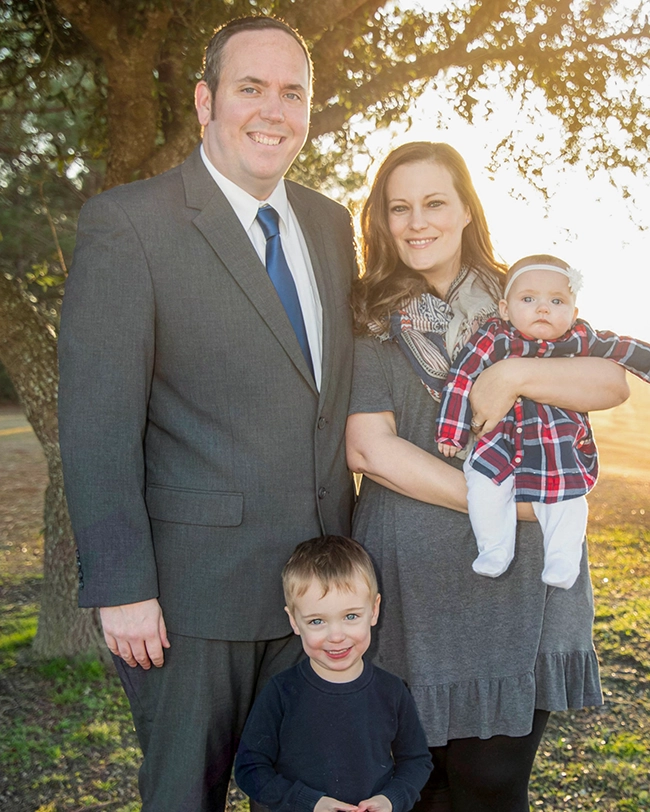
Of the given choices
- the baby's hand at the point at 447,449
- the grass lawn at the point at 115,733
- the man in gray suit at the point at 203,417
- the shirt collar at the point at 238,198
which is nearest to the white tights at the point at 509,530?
the baby's hand at the point at 447,449

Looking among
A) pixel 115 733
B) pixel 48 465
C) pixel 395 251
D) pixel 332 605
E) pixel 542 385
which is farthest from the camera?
pixel 48 465

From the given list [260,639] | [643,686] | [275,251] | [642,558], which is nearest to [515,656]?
[260,639]

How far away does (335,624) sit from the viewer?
83.2 inches

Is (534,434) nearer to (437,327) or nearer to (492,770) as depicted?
(437,327)

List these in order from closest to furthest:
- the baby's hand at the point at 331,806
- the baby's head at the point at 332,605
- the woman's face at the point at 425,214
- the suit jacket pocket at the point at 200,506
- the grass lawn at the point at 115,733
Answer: the baby's hand at the point at 331,806, the baby's head at the point at 332,605, the suit jacket pocket at the point at 200,506, the woman's face at the point at 425,214, the grass lawn at the point at 115,733

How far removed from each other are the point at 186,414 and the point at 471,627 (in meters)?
0.99

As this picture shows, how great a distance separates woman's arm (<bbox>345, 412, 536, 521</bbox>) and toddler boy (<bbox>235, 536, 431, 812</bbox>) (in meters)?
0.27

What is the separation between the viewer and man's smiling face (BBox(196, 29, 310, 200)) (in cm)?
230

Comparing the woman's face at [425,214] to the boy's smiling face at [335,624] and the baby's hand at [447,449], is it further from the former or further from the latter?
the boy's smiling face at [335,624]

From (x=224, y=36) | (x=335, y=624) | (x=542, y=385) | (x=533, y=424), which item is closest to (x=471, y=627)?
(x=335, y=624)

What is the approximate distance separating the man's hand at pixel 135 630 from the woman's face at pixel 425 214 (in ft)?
4.08

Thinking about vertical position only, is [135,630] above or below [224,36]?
below

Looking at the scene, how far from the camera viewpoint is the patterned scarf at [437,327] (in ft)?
7.95

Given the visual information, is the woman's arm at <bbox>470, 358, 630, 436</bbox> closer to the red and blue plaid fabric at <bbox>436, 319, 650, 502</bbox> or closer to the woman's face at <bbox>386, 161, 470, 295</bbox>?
the red and blue plaid fabric at <bbox>436, 319, 650, 502</bbox>
